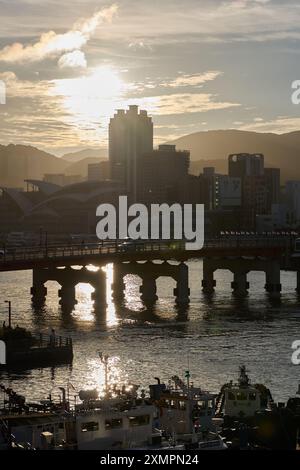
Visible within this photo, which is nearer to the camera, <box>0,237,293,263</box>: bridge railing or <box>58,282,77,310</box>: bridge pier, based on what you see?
<box>58,282,77,310</box>: bridge pier

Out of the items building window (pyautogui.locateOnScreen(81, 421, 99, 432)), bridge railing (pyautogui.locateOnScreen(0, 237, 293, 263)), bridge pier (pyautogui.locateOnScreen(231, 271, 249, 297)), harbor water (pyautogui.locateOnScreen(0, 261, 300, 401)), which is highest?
bridge railing (pyautogui.locateOnScreen(0, 237, 293, 263))

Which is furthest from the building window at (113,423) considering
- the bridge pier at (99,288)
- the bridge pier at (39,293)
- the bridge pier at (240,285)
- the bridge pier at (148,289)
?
the bridge pier at (240,285)

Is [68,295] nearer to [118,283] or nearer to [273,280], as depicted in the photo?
A: [118,283]

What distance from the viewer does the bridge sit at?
110875 mm

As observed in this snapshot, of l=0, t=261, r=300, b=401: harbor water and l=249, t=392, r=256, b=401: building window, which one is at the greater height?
l=249, t=392, r=256, b=401: building window

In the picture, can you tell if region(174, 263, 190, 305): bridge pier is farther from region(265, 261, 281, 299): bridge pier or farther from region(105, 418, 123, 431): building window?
region(105, 418, 123, 431): building window

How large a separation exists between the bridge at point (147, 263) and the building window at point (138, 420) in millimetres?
63772

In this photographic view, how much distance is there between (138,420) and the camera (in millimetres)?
38281

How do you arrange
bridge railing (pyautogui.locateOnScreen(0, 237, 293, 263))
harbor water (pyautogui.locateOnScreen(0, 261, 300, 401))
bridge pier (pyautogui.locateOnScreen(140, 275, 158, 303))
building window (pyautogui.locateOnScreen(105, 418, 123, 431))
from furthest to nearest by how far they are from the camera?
bridge pier (pyautogui.locateOnScreen(140, 275, 158, 303)) < bridge railing (pyautogui.locateOnScreen(0, 237, 293, 263)) < harbor water (pyautogui.locateOnScreen(0, 261, 300, 401)) < building window (pyautogui.locateOnScreen(105, 418, 123, 431))

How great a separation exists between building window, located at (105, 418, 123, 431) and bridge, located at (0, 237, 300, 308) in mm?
64144

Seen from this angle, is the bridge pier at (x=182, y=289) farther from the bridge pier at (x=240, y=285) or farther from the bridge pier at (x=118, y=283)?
the bridge pier at (x=240, y=285)

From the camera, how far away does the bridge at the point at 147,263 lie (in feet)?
364

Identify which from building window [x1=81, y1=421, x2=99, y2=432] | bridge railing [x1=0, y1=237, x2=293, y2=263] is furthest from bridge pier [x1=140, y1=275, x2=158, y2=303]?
building window [x1=81, y1=421, x2=99, y2=432]
